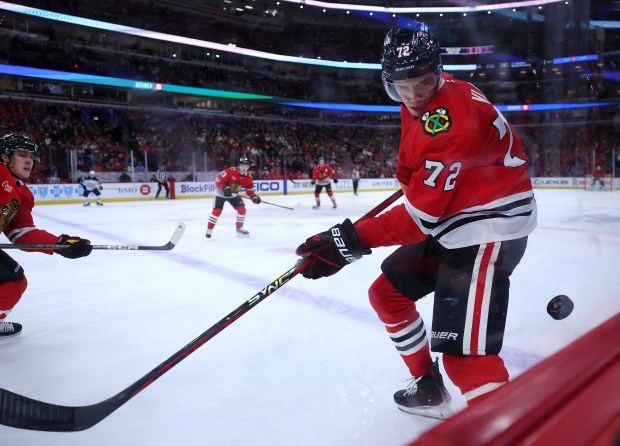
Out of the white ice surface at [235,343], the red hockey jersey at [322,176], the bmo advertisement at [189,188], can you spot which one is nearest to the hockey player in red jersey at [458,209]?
the white ice surface at [235,343]

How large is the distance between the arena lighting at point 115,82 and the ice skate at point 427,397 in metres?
17.3

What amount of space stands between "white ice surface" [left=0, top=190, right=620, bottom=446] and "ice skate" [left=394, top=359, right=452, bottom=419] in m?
0.04

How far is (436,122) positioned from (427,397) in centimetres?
99

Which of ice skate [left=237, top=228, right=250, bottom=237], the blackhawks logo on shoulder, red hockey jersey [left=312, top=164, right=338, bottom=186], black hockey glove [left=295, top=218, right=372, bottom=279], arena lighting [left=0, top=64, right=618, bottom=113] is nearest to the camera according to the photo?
the blackhawks logo on shoulder

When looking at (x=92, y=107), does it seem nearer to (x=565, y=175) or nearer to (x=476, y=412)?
(x=565, y=175)

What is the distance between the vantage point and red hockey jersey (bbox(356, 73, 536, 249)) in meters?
1.14

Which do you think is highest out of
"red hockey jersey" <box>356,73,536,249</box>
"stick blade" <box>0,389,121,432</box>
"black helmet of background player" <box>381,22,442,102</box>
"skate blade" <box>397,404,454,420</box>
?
"black helmet of background player" <box>381,22,442,102</box>

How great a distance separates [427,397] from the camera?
1623 millimetres

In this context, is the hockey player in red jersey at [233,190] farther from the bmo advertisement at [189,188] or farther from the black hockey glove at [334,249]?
the bmo advertisement at [189,188]

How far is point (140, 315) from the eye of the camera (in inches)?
112

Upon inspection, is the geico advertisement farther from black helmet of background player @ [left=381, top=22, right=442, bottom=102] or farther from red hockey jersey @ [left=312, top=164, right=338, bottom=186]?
black helmet of background player @ [left=381, top=22, right=442, bottom=102]

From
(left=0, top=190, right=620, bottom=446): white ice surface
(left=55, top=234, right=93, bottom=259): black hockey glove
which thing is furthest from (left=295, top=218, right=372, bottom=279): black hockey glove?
(left=55, top=234, right=93, bottom=259): black hockey glove

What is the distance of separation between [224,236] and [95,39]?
15.6m

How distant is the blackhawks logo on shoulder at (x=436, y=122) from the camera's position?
1134 mm
